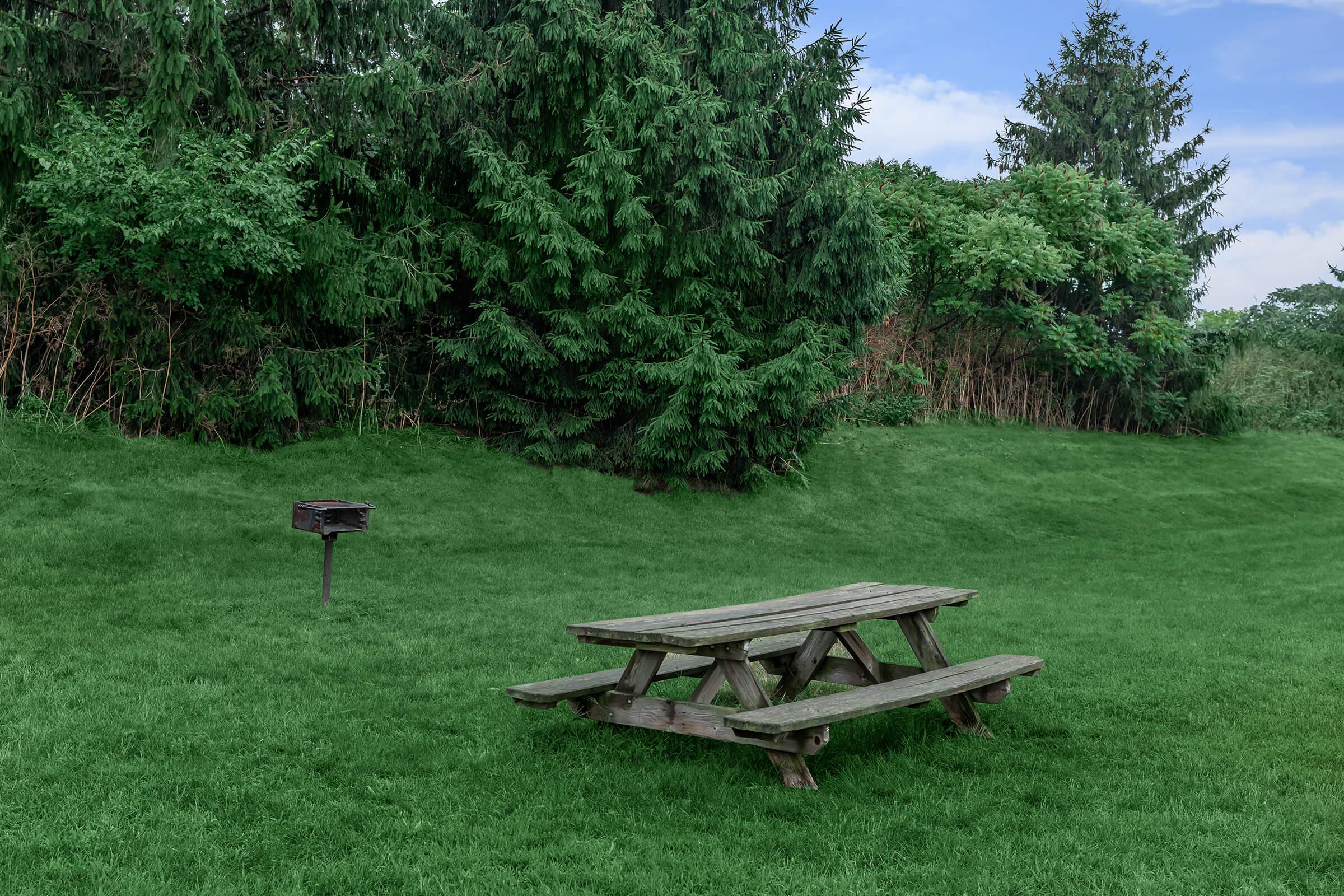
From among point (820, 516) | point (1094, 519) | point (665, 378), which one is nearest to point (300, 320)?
point (665, 378)

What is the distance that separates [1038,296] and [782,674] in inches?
875

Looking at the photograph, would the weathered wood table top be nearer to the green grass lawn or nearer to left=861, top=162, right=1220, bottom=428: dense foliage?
the green grass lawn

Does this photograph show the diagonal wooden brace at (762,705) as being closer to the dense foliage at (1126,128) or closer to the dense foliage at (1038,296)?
the dense foliage at (1038,296)

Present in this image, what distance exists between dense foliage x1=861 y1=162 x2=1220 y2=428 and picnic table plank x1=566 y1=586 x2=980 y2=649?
1844 centimetres

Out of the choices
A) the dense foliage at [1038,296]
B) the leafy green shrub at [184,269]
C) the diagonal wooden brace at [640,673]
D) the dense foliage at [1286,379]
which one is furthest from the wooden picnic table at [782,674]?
the dense foliage at [1286,379]

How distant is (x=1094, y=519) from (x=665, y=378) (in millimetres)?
8890

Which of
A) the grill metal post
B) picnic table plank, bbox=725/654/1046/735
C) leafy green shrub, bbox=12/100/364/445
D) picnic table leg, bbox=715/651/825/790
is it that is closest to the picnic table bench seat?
picnic table leg, bbox=715/651/825/790

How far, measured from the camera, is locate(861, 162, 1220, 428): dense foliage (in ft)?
78.9

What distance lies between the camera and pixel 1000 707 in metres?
6.18

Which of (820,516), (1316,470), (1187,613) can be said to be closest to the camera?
(1187,613)

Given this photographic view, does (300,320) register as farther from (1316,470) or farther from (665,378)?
(1316,470)

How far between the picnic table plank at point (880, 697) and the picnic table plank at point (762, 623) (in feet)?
1.11

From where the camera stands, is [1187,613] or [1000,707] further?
[1187,613]

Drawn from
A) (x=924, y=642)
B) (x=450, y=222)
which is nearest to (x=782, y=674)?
(x=924, y=642)
